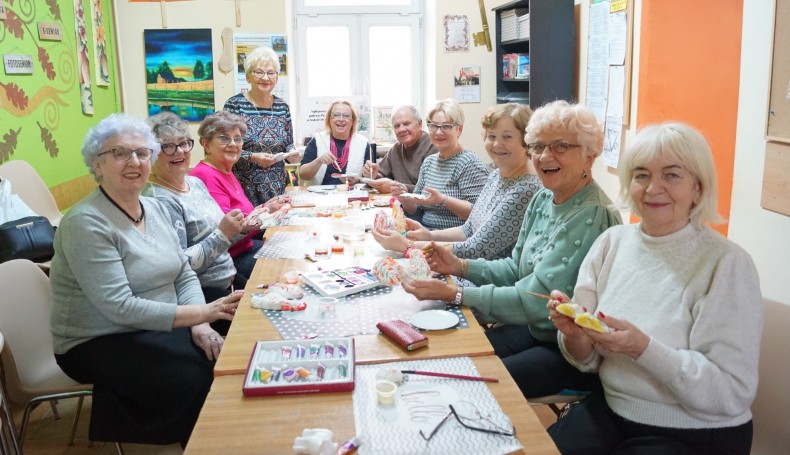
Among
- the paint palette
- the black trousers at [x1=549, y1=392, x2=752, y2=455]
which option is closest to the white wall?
the black trousers at [x1=549, y1=392, x2=752, y2=455]

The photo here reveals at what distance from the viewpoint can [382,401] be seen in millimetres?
1293

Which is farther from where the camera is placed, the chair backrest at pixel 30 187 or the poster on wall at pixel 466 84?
the poster on wall at pixel 466 84

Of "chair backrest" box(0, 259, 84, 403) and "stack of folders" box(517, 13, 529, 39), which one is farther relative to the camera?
"stack of folders" box(517, 13, 529, 39)

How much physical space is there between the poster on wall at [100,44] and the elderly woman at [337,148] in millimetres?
1926

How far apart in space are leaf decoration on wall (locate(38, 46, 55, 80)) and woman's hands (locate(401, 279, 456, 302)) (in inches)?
129

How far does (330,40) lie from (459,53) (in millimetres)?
1277

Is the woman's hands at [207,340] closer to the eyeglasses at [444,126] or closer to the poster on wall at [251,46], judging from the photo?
the eyeglasses at [444,126]

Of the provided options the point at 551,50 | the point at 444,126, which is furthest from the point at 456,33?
the point at 444,126

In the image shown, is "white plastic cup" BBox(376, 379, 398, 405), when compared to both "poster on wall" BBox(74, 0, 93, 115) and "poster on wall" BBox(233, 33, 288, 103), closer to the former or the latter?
"poster on wall" BBox(74, 0, 93, 115)

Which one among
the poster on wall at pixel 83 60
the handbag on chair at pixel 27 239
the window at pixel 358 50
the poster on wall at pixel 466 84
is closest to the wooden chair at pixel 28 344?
the handbag on chair at pixel 27 239

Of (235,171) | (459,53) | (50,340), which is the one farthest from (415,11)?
(50,340)

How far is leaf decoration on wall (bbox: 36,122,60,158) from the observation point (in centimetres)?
385

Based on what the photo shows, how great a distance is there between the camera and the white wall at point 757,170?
2098 mm

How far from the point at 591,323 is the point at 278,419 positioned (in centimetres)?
72
